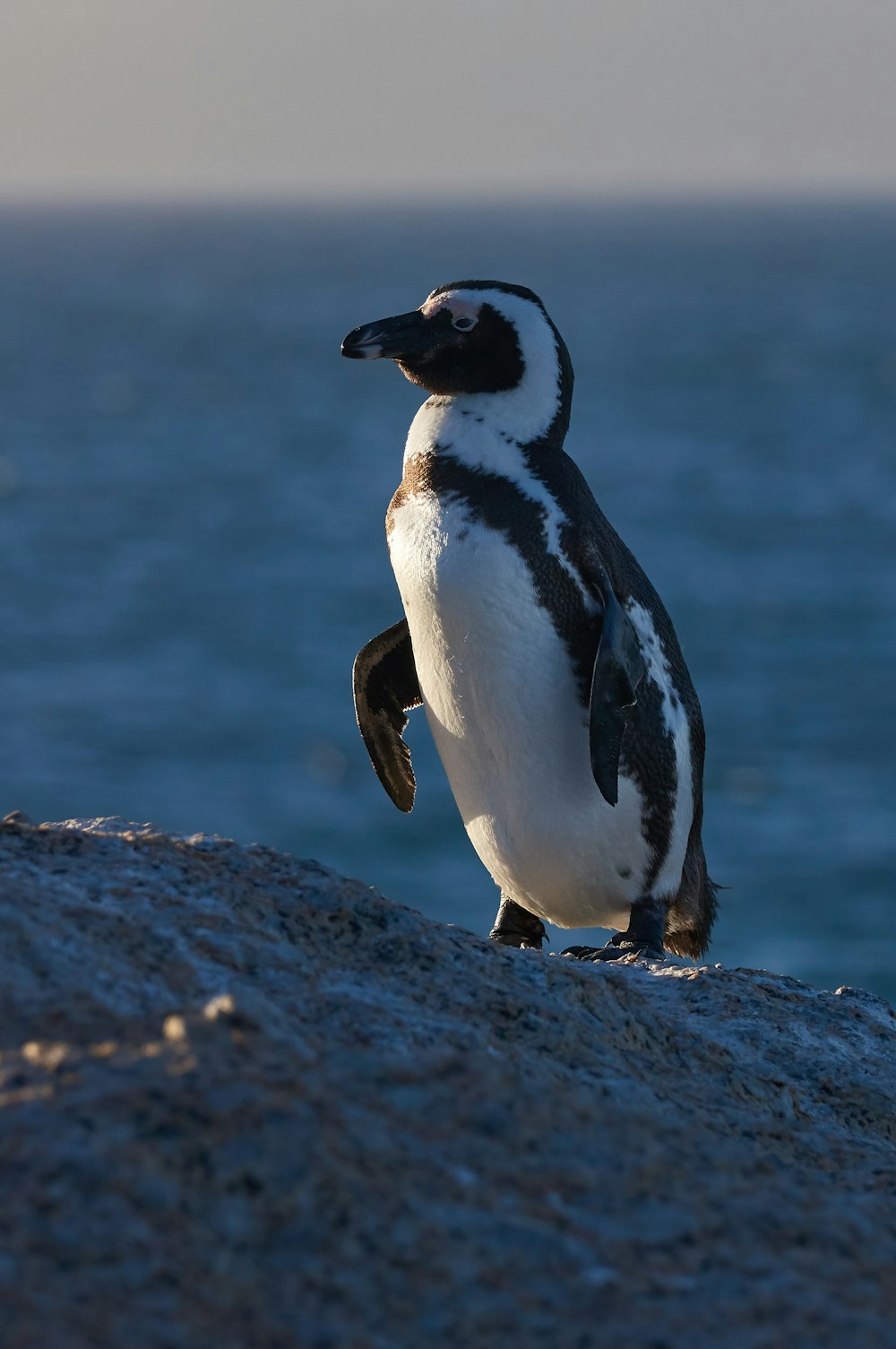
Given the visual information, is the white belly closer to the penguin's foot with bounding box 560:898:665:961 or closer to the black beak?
the penguin's foot with bounding box 560:898:665:961

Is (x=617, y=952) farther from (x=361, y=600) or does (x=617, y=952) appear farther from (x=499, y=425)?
(x=361, y=600)

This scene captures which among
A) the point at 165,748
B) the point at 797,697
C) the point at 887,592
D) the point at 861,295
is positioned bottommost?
the point at 165,748

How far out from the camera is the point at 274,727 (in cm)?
4481

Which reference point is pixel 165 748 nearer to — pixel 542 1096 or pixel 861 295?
pixel 542 1096

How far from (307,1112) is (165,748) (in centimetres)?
4033

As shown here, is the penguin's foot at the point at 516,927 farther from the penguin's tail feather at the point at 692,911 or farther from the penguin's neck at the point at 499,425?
the penguin's neck at the point at 499,425

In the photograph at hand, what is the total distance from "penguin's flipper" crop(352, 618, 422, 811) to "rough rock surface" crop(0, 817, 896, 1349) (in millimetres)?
2592

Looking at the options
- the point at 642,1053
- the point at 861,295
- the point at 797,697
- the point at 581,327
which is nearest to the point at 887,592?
the point at 797,697

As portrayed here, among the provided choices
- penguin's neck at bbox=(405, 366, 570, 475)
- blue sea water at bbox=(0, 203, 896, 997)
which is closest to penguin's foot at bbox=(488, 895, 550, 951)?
penguin's neck at bbox=(405, 366, 570, 475)

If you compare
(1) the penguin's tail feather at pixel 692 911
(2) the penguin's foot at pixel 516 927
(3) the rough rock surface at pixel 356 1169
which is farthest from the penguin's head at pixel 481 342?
(3) the rough rock surface at pixel 356 1169

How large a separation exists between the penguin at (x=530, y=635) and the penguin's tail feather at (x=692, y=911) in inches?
2.8

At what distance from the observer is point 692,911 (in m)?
6.22

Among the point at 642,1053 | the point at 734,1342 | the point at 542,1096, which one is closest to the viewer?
the point at 734,1342

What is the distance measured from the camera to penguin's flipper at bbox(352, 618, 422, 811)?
21.1ft
